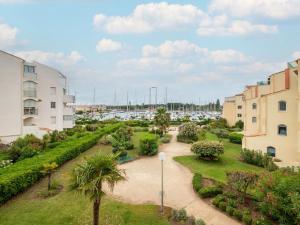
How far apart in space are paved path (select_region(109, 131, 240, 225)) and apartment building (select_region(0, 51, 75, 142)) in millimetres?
22475

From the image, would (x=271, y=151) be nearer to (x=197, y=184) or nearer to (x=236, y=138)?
(x=236, y=138)

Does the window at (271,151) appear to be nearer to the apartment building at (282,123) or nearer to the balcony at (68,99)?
the apartment building at (282,123)

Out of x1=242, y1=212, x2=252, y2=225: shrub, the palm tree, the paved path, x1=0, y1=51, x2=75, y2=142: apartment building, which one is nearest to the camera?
the palm tree

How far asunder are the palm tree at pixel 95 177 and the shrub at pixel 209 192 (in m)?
7.91

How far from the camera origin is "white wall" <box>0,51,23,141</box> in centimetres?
3928

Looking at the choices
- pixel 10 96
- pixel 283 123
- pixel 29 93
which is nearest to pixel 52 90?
pixel 29 93

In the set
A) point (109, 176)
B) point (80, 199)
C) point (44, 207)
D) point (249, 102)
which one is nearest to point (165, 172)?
point (80, 199)

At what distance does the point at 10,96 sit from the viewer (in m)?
40.2

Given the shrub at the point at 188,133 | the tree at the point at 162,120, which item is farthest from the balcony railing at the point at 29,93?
the shrub at the point at 188,133

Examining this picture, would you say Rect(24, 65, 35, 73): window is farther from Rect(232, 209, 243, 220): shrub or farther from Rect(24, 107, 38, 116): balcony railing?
Rect(232, 209, 243, 220): shrub

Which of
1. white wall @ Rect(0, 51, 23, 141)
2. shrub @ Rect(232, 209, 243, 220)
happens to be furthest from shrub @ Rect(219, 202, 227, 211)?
white wall @ Rect(0, 51, 23, 141)

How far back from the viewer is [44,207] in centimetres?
1634

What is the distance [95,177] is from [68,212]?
4.82 m

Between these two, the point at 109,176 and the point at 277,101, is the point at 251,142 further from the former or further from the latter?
the point at 109,176
